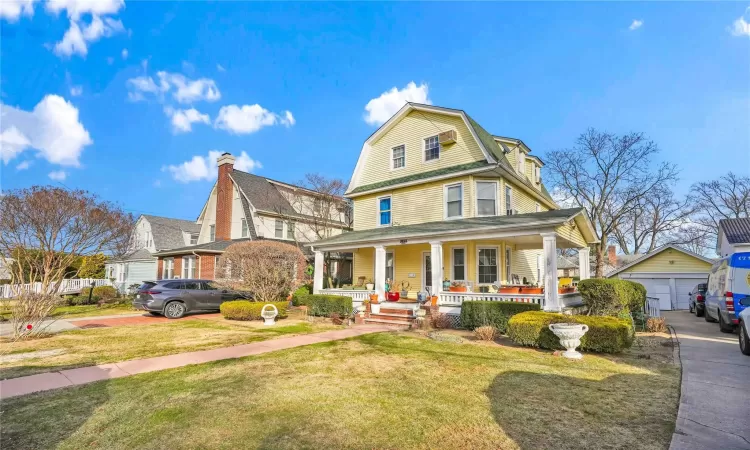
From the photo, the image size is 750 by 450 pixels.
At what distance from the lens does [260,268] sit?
53.2ft

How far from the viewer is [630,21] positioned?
1273 cm

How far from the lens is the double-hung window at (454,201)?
16719 millimetres

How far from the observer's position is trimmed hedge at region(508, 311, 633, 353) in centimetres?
817

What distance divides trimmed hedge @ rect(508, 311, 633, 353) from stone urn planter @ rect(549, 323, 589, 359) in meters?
0.49

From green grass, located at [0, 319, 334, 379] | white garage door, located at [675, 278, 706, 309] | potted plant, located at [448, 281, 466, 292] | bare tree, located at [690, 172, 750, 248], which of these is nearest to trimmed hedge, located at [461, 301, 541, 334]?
potted plant, located at [448, 281, 466, 292]

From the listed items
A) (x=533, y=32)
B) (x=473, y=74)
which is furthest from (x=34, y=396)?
(x=473, y=74)

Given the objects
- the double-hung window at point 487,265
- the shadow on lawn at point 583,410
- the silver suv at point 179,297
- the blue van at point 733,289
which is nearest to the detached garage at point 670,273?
the blue van at point 733,289

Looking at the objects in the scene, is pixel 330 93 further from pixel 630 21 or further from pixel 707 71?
pixel 707 71

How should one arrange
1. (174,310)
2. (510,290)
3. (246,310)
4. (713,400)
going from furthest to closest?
(174,310) < (246,310) < (510,290) < (713,400)

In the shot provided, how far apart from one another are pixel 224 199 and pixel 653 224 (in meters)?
41.6

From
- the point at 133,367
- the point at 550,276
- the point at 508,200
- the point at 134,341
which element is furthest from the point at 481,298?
the point at 134,341

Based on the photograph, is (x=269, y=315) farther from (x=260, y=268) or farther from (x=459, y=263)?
(x=459, y=263)

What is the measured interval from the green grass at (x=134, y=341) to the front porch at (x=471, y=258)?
440cm

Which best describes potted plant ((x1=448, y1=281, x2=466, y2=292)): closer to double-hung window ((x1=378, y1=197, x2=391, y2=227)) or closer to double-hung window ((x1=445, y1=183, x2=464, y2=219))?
double-hung window ((x1=445, y1=183, x2=464, y2=219))
